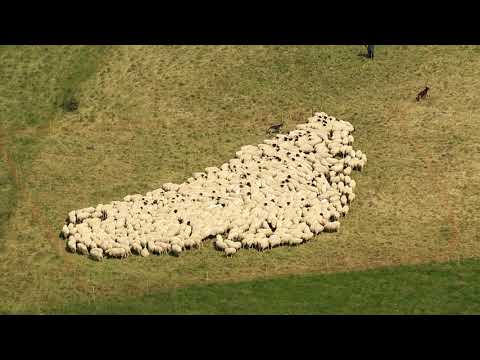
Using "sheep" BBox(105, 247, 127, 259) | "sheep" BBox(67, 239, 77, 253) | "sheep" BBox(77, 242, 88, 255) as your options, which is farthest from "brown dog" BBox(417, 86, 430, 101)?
"sheep" BBox(67, 239, 77, 253)

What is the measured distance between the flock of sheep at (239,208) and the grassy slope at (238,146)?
1.05m

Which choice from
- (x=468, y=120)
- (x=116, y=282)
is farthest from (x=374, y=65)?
(x=116, y=282)

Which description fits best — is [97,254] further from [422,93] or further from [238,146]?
[422,93]

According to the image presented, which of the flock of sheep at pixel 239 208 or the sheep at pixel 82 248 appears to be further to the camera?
the flock of sheep at pixel 239 208

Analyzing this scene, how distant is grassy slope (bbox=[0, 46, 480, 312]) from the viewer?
67.5 metres

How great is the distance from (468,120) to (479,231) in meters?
17.3

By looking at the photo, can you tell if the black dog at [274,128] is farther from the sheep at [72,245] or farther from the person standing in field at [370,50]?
the sheep at [72,245]

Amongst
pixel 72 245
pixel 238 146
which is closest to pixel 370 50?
pixel 238 146

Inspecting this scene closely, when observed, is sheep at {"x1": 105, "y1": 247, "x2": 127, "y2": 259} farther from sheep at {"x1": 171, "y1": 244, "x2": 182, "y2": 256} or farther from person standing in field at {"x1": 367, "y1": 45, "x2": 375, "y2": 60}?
person standing in field at {"x1": 367, "y1": 45, "x2": 375, "y2": 60}

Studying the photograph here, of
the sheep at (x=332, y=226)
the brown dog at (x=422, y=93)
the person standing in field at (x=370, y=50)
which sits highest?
the person standing in field at (x=370, y=50)

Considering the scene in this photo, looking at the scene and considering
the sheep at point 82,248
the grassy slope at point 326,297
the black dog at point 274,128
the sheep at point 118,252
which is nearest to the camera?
the grassy slope at point 326,297

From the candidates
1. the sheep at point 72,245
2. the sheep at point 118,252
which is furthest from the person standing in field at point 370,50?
the sheep at point 72,245

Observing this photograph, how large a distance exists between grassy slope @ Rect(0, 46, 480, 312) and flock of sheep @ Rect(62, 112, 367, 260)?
1.05 metres

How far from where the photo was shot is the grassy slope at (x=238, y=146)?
67.5 metres
